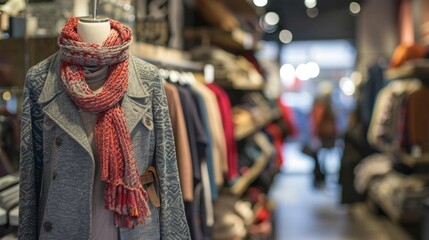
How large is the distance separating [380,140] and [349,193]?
1.77 m

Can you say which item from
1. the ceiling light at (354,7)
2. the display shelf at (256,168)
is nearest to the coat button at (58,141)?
the display shelf at (256,168)

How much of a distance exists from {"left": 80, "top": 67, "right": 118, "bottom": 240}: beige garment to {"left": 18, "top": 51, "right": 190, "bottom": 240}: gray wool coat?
0.04m

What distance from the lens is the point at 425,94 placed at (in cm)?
545

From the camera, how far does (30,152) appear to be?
6.17 feet

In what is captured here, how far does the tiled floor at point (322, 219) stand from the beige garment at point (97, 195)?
15.5 ft

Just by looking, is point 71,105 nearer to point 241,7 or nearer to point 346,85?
point 241,7

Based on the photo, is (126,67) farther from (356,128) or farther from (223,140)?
(356,128)

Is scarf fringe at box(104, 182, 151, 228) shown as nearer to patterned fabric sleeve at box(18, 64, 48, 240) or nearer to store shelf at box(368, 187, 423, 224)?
patterned fabric sleeve at box(18, 64, 48, 240)

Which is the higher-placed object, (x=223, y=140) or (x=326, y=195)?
(x=223, y=140)

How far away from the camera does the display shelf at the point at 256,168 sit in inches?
178

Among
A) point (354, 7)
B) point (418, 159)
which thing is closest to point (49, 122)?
point (418, 159)

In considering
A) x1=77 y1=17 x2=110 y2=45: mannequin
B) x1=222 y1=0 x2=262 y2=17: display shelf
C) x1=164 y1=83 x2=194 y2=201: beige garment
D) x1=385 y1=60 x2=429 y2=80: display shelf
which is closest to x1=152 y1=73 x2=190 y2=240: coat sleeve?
x1=77 y1=17 x2=110 y2=45: mannequin

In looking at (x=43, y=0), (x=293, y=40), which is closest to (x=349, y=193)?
(x=293, y=40)

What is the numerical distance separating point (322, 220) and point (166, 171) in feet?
19.1
